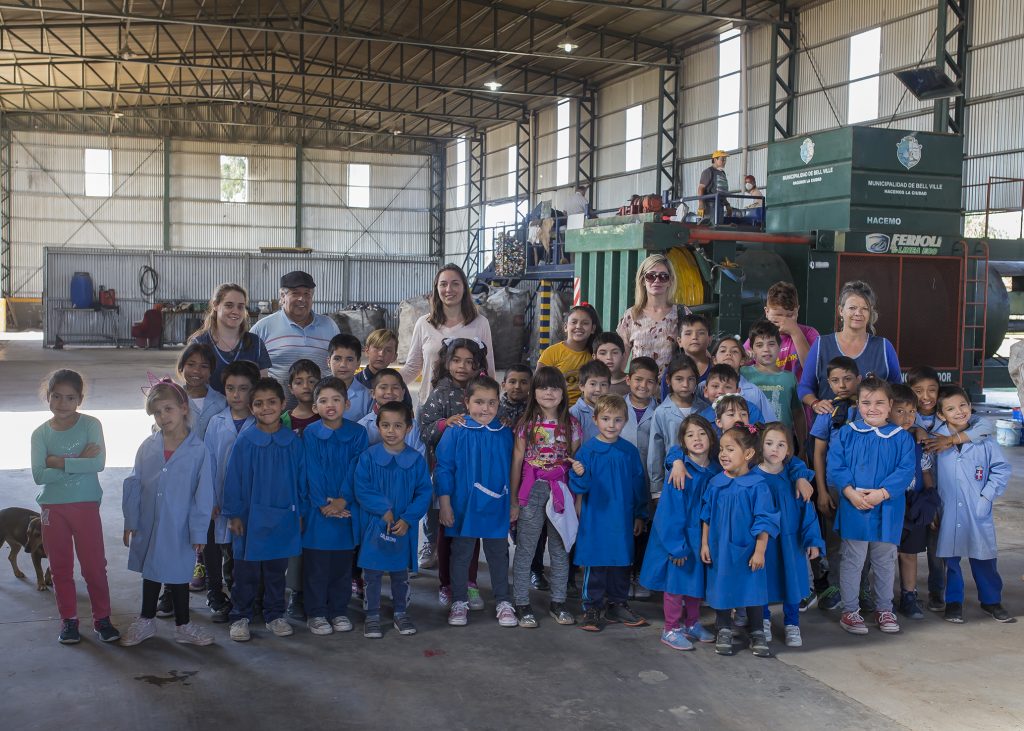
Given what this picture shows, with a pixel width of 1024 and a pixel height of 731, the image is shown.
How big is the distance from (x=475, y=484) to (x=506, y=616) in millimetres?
683

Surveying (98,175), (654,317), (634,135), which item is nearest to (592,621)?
(654,317)

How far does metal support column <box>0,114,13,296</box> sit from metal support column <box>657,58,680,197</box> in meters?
23.7

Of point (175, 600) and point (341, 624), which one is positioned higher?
point (175, 600)

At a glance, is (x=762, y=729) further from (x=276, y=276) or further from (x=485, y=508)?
(x=276, y=276)

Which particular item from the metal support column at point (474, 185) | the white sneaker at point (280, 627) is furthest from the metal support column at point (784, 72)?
the white sneaker at point (280, 627)

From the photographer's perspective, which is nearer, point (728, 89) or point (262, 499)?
point (262, 499)

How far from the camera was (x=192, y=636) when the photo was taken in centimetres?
442

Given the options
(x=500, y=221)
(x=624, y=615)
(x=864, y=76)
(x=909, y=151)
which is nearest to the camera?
(x=624, y=615)

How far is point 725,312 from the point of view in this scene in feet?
30.0

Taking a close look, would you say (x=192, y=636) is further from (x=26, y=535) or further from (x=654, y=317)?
(x=654, y=317)

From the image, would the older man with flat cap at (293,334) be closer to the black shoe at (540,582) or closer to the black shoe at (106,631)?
the black shoe at (106,631)

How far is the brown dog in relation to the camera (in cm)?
525

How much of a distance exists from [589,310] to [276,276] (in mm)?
25446

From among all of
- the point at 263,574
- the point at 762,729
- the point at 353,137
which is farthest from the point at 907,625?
the point at 353,137
